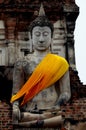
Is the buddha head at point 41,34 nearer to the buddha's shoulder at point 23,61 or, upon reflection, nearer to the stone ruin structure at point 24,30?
the buddha's shoulder at point 23,61

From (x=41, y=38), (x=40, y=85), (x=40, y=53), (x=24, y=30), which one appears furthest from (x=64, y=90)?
(x=24, y=30)

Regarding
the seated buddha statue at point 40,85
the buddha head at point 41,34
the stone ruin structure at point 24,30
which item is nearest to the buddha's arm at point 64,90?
the seated buddha statue at point 40,85

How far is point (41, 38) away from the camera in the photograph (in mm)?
14203

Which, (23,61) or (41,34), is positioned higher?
(41,34)

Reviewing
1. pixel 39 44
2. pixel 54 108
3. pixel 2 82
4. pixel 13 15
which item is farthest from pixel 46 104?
pixel 13 15

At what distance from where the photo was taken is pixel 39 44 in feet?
46.7

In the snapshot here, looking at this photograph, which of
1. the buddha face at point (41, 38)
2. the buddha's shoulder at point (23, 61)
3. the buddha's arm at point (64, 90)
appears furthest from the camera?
the buddha face at point (41, 38)

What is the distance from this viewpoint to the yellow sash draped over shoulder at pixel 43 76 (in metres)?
13.8

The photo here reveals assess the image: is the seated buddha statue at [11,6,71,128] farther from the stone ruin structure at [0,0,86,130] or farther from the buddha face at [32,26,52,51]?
the stone ruin structure at [0,0,86,130]

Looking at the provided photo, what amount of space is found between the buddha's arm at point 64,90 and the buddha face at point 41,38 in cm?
68

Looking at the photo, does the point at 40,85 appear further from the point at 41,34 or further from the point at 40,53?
the point at 41,34

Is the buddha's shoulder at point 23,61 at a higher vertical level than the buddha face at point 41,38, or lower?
lower

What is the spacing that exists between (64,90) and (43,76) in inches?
18.2

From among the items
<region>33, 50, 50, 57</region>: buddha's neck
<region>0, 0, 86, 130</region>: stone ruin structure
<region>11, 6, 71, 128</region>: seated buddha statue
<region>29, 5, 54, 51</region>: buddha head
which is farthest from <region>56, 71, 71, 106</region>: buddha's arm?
<region>0, 0, 86, 130</region>: stone ruin structure
